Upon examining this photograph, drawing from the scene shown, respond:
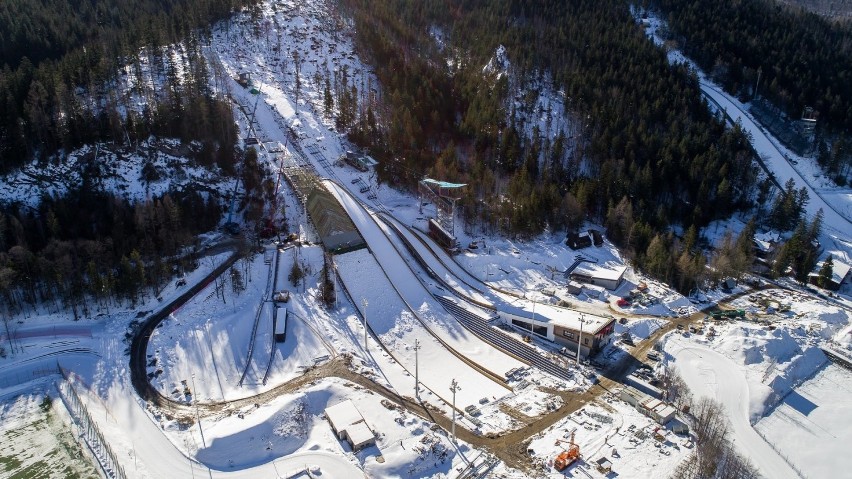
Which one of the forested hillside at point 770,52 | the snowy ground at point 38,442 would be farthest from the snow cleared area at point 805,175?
the snowy ground at point 38,442

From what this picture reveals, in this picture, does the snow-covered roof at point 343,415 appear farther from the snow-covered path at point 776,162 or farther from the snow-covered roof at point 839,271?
the snow-covered path at point 776,162

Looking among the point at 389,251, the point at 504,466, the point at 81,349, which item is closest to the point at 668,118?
the point at 389,251

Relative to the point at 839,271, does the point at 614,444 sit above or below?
above

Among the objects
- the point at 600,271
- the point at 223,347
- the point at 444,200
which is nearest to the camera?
the point at 223,347

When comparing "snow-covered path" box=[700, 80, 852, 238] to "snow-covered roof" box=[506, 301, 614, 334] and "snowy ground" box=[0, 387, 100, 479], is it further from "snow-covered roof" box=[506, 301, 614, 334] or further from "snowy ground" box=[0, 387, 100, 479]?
"snowy ground" box=[0, 387, 100, 479]

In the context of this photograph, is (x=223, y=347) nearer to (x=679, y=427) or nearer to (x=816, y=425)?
(x=679, y=427)

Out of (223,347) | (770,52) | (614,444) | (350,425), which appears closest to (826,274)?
(614,444)

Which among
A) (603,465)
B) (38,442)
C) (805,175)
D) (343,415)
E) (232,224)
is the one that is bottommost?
(38,442)
